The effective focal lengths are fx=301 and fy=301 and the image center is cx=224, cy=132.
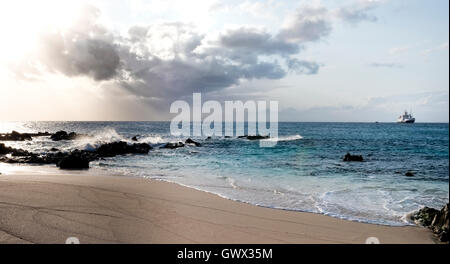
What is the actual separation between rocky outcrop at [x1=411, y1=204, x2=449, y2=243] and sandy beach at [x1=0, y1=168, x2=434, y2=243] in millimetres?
256

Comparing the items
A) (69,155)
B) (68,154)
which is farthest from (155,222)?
(68,154)

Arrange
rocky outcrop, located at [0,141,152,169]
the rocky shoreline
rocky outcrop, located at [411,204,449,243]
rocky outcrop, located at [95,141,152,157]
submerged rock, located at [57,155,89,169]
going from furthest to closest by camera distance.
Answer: rocky outcrop, located at [95,141,152,157]
the rocky shoreline
rocky outcrop, located at [0,141,152,169]
submerged rock, located at [57,155,89,169]
rocky outcrop, located at [411,204,449,243]

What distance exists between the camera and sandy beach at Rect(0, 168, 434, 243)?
6.05 metres

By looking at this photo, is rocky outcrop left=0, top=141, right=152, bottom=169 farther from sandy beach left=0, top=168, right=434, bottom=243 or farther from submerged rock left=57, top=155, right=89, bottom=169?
sandy beach left=0, top=168, right=434, bottom=243

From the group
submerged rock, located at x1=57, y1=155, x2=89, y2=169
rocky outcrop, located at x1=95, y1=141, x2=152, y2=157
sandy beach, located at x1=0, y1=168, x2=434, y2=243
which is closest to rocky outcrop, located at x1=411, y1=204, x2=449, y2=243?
sandy beach, located at x1=0, y1=168, x2=434, y2=243

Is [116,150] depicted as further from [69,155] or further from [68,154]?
[69,155]

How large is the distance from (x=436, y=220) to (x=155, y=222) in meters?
6.95

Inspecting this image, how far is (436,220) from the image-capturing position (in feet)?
24.8

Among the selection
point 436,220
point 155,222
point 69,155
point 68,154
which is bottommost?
point 436,220

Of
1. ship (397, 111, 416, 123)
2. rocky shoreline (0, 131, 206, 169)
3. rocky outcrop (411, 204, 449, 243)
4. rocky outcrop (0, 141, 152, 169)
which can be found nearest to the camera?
rocky outcrop (411, 204, 449, 243)
